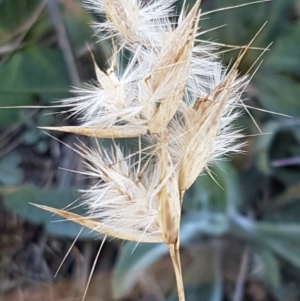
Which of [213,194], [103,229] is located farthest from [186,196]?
[103,229]

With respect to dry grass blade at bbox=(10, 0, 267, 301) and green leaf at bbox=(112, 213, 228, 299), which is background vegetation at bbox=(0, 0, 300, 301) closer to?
green leaf at bbox=(112, 213, 228, 299)

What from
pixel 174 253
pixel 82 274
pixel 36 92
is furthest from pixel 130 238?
pixel 82 274

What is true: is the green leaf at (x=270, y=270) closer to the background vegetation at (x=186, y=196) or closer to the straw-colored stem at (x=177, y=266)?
the background vegetation at (x=186, y=196)

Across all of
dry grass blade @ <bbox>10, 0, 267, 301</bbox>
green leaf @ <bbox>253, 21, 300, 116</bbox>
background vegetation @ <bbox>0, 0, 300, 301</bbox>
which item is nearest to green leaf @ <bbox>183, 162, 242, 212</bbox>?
background vegetation @ <bbox>0, 0, 300, 301</bbox>

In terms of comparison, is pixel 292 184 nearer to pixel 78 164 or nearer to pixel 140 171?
pixel 78 164

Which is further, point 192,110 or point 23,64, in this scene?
point 23,64

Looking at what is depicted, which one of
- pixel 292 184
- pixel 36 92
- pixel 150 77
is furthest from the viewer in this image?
pixel 292 184

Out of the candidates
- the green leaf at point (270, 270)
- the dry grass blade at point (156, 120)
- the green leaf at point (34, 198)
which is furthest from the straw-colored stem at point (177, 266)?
the green leaf at point (270, 270)
